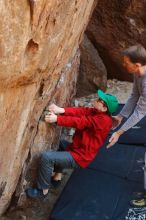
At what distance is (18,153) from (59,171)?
673 millimetres

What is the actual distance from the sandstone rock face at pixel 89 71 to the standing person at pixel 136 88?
2.55 metres

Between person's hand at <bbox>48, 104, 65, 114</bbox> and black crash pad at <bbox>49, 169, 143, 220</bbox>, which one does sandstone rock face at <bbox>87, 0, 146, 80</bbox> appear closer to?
black crash pad at <bbox>49, 169, 143, 220</bbox>

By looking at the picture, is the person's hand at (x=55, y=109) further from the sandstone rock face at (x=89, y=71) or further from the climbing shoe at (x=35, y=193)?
the sandstone rock face at (x=89, y=71)

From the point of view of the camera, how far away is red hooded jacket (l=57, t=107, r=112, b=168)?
12.2 feet

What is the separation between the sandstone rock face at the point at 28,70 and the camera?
252cm

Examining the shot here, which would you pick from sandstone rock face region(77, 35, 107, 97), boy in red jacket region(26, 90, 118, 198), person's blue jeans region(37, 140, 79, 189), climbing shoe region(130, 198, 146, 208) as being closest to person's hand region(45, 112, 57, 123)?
boy in red jacket region(26, 90, 118, 198)

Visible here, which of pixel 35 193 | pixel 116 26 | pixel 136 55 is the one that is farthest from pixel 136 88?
pixel 116 26

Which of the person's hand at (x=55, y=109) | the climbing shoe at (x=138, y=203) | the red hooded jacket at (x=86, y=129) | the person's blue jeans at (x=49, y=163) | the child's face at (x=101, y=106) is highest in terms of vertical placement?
the child's face at (x=101, y=106)

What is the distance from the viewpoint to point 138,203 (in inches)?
151

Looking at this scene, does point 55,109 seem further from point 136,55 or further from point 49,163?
point 136,55

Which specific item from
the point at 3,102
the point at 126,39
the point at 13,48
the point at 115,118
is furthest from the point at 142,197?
the point at 126,39

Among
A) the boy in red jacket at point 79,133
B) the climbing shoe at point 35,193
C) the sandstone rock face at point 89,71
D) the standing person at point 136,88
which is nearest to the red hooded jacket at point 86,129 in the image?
the boy in red jacket at point 79,133

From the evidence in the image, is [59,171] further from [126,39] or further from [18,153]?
[126,39]

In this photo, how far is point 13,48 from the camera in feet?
8.45
